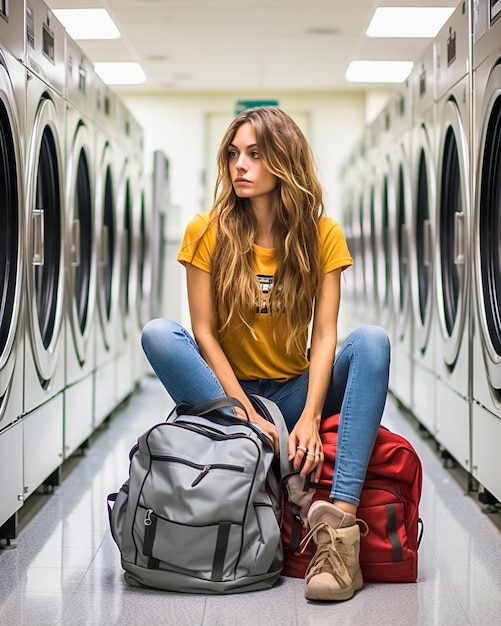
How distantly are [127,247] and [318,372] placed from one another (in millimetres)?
3317

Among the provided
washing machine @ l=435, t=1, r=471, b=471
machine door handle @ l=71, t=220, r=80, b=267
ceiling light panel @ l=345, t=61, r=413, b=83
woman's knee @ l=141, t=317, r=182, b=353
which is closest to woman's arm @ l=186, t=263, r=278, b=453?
woman's knee @ l=141, t=317, r=182, b=353

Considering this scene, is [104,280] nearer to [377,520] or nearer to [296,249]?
[296,249]

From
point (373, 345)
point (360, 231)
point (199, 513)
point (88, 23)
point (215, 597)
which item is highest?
point (88, 23)

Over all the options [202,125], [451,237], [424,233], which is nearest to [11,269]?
[451,237]

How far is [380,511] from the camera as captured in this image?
2209mm

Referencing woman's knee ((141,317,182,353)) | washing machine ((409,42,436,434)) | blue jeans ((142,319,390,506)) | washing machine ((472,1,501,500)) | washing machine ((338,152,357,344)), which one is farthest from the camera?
washing machine ((338,152,357,344))

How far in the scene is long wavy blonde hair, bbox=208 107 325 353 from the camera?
2.41 m

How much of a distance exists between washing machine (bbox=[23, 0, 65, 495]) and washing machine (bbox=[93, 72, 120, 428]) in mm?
802

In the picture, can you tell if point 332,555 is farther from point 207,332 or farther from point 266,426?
point 207,332

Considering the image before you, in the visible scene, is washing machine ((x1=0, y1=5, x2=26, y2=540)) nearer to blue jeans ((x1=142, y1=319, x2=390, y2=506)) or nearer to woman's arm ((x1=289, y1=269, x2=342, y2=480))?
blue jeans ((x1=142, y1=319, x2=390, y2=506))

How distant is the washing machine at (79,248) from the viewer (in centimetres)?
349

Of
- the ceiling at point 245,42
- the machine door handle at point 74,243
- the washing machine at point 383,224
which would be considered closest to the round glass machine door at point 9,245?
the machine door handle at point 74,243

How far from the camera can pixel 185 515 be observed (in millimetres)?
2068

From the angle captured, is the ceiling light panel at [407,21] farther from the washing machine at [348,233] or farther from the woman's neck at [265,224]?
the woman's neck at [265,224]
